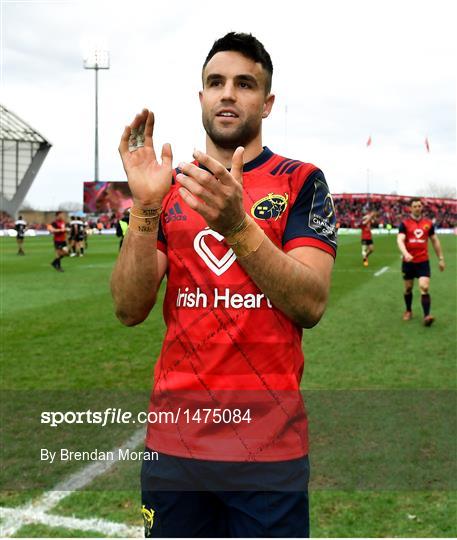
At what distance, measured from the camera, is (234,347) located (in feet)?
6.10

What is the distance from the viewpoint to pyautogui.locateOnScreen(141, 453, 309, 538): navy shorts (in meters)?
1.83

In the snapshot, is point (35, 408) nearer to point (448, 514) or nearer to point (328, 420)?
point (328, 420)

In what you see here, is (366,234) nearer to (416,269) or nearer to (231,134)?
(416,269)

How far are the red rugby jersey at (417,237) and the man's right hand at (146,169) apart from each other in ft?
28.7

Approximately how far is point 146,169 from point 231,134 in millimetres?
286

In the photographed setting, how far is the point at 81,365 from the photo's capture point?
705 centimetres

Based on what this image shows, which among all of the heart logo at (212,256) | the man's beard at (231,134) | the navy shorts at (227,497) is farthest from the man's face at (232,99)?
the navy shorts at (227,497)

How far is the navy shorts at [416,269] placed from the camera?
33.2 ft

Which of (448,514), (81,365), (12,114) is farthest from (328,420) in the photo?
(12,114)

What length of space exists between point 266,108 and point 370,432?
140 inches

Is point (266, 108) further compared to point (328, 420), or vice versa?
point (328, 420)

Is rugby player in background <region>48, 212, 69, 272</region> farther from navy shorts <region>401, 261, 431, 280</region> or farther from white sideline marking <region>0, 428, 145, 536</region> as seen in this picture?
white sideline marking <region>0, 428, 145, 536</region>

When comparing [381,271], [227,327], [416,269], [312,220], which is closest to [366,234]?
[381,271]

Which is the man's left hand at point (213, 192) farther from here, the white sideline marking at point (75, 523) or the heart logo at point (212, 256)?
the white sideline marking at point (75, 523)
